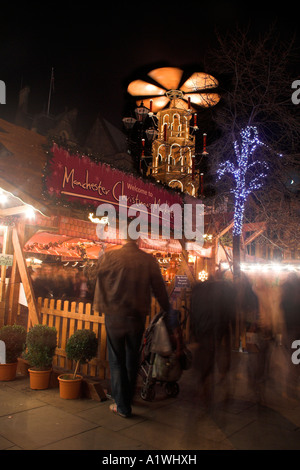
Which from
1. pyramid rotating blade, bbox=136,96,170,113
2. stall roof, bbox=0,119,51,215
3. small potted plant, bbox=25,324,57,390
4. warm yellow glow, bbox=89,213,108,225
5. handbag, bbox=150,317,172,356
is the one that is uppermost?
pyramid rotating blade, bbox=136,96,170,113

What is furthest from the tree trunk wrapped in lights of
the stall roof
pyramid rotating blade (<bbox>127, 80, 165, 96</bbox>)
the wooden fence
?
pyramid rotating blade (<bbox>127, 80, 165, 96</bbox>)

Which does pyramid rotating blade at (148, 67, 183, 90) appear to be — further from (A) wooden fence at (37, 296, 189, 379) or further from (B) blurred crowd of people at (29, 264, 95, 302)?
(A) wooden fence at (37, 296, 189, 379)

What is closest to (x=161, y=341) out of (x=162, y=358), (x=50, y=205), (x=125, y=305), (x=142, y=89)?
(x=162, y=358)

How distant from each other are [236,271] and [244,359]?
2.48 metres

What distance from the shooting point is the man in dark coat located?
13.6ft

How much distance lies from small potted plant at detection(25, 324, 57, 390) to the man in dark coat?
4.59ft

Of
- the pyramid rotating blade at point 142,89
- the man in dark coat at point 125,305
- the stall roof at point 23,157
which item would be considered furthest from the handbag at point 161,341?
the pyramid rotating blade at point 142,89

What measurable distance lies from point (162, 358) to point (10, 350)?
2539mm

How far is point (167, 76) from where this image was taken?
2245 cm

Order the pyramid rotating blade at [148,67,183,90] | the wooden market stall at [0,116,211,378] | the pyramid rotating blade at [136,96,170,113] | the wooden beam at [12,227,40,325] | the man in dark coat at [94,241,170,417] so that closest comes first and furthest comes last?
the man in dark coat at [94,241,170,417] → the wooden market stall at [0,116,211,378] → the wooden beam at [12,227,40,325] → the pyramid rotating blade at [148,67,183,90] → the pyramid rotating blade at [136,96,170,113]

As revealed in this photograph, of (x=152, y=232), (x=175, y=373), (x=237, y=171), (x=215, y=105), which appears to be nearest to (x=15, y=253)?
(x=175, y=373)

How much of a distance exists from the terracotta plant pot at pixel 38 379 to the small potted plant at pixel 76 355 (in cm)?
31

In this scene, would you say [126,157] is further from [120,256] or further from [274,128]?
[120,256]

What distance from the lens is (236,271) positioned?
947 centimetres
